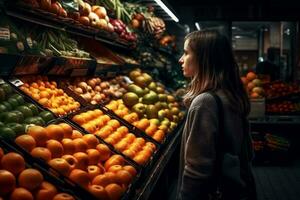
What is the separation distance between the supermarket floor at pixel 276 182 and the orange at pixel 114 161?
8.04 ft

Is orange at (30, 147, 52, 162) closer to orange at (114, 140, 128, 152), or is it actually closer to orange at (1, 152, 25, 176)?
orange at (1, 152, 25, 176)

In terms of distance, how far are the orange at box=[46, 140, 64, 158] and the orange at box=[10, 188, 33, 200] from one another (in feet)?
1.61

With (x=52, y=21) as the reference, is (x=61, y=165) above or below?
below

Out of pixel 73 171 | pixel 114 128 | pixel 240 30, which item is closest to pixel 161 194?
pixel 114 128

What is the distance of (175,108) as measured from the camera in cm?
546

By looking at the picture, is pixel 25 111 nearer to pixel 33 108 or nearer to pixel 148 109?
pixel 33 108

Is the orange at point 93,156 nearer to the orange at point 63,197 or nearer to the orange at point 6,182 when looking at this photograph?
the orange at point 63,197

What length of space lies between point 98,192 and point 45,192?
35 centimetres

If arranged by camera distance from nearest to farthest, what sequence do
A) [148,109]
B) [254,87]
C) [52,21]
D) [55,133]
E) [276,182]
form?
[55,133] < [52,21] < [148,109] < [276,182] < [254,87]

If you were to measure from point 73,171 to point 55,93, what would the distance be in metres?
1.62

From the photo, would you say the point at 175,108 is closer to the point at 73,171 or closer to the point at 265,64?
the point at 73,171

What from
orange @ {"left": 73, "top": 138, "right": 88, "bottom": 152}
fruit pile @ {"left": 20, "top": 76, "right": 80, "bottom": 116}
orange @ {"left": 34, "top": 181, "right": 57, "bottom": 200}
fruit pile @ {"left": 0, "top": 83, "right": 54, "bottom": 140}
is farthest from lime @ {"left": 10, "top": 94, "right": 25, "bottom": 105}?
orange @ {"left": 34, "top": 181, "right": 57, "bottom": 200}

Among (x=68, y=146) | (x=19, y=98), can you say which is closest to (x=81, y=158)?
(x=68, y=146)

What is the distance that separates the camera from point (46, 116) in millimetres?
2797
